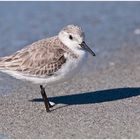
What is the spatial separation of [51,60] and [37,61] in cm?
21

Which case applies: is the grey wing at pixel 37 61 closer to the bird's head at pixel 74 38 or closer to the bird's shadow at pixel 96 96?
the bird's head at pixel 74 38

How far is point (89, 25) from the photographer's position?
12.1m

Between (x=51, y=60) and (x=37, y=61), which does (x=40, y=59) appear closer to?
(x=37, y=61)

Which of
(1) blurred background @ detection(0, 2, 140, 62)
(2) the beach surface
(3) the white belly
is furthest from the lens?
(1) blurred background @ detection(0, 2, 140, 62)

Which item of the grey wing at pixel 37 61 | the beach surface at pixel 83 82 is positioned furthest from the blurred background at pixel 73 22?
the grey wing at pixel 37 61

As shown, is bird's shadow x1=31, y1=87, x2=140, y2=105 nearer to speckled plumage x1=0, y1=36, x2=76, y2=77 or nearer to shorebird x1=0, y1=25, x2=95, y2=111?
shorebird x1=0, y1=25, x2=95, y2=111

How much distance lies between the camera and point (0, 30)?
37.6ft

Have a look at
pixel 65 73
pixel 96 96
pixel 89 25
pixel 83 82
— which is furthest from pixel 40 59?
pixel 89 25

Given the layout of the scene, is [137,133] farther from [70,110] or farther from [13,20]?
[13,20]

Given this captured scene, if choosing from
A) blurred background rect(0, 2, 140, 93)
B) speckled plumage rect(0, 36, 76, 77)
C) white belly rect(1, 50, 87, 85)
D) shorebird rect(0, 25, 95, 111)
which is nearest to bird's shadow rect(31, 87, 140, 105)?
shorebird rect(0, 25, 95, 111)

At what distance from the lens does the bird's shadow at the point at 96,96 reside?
26.2ft

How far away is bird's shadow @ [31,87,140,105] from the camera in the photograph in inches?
315

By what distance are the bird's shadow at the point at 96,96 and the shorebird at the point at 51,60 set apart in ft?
1.18

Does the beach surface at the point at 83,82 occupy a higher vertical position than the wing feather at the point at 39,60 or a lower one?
lower
